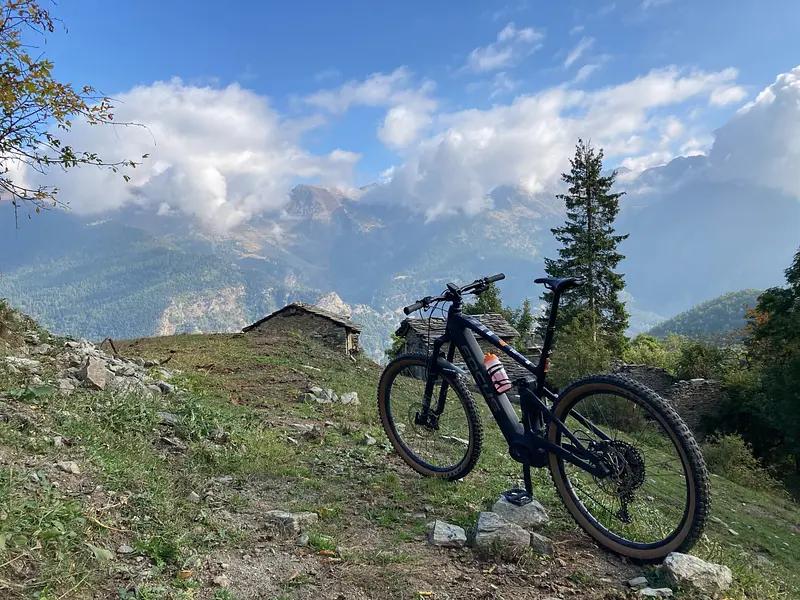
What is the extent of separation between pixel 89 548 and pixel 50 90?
4655 millimetres

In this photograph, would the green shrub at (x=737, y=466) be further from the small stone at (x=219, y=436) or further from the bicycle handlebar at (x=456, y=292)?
the small stone at (x=219, y=436)

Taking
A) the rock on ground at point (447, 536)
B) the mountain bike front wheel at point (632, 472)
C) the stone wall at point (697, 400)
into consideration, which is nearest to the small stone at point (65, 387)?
the rock on ground at point (447, 536)

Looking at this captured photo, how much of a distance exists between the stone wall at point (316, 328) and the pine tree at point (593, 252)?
74.2 feet

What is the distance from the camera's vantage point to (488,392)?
13.0 feet

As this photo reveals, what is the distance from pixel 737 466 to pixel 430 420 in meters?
20.9

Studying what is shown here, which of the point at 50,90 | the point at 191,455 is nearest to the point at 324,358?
the point at 191,455

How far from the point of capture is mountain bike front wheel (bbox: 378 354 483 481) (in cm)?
432

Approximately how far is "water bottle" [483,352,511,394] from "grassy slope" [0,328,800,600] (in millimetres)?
1096

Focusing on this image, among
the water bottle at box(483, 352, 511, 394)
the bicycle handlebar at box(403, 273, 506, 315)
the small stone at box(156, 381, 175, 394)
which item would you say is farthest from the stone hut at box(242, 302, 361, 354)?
the water bottle at box(483, 352, 511, 394)

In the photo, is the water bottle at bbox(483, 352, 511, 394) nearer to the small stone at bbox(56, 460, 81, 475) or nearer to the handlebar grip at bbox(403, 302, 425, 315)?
the handlebar grip at bbox(403, 302, 425, 315)

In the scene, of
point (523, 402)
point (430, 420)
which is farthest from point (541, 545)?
point (430, 420)

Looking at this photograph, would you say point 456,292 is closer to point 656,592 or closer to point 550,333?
point 550,333

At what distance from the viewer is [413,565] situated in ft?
9.58

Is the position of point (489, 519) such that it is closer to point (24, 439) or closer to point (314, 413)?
point (24, 439)
